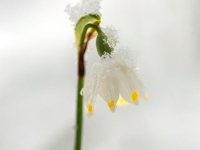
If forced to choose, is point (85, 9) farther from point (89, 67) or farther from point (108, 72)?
point (89, 67)

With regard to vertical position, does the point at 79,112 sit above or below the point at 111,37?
below

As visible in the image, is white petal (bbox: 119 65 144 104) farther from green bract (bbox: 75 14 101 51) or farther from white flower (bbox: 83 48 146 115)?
green bract (bbox: 75 14 101 51)

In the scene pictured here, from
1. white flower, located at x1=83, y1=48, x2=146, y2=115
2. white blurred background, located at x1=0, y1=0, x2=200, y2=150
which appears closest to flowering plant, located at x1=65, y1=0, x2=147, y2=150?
white flower, located at x1=83, y1=48, x2=146, y2=115

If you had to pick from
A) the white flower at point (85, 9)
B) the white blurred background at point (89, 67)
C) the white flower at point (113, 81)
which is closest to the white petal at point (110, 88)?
the white flower at point (113, 81)

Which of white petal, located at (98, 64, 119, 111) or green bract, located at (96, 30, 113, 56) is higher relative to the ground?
green bract, located at (96, 30, 113, 56)

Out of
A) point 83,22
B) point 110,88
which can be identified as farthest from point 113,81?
point 83,22

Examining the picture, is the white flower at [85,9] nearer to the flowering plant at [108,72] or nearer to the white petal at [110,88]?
the flowering plant at [108,72]

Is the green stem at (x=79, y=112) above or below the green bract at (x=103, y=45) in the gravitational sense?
below
